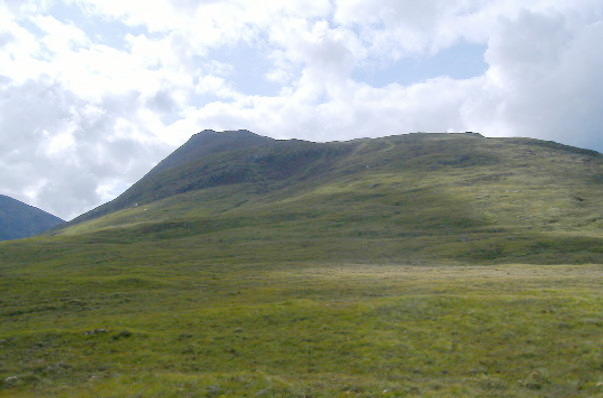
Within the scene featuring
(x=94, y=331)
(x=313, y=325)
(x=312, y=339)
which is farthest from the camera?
Result: (x=313, y=325)

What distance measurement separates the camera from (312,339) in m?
38.2

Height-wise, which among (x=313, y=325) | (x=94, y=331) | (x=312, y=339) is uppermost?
(x=94, y=331)

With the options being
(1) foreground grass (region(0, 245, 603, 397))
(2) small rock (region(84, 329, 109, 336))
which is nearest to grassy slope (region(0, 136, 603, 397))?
(1) foreground grass (region(0, 245, 603, 397))

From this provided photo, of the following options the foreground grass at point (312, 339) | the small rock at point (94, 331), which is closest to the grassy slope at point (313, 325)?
the foreground grass at point (312, 339)

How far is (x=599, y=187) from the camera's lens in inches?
6693

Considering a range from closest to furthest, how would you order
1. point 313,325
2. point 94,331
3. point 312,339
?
point 312,339, point 94,331, point 313,325

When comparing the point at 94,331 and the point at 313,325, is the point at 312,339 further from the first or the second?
the point at 94,331

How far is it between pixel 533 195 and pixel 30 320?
156 m

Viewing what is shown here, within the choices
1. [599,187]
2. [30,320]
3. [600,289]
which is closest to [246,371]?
[30,320]

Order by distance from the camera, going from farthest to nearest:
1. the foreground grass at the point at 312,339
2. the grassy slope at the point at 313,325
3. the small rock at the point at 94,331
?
the small rock at the point at 94,331
the grassy slope at the point at 313,325
the foreground grass at the point at 312,339

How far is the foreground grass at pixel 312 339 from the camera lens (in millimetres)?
29422

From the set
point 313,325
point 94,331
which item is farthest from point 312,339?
point 94,331

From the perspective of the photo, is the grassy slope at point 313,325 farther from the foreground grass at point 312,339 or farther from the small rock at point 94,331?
the small rock at point 94,331

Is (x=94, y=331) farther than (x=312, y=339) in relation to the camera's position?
Yes
